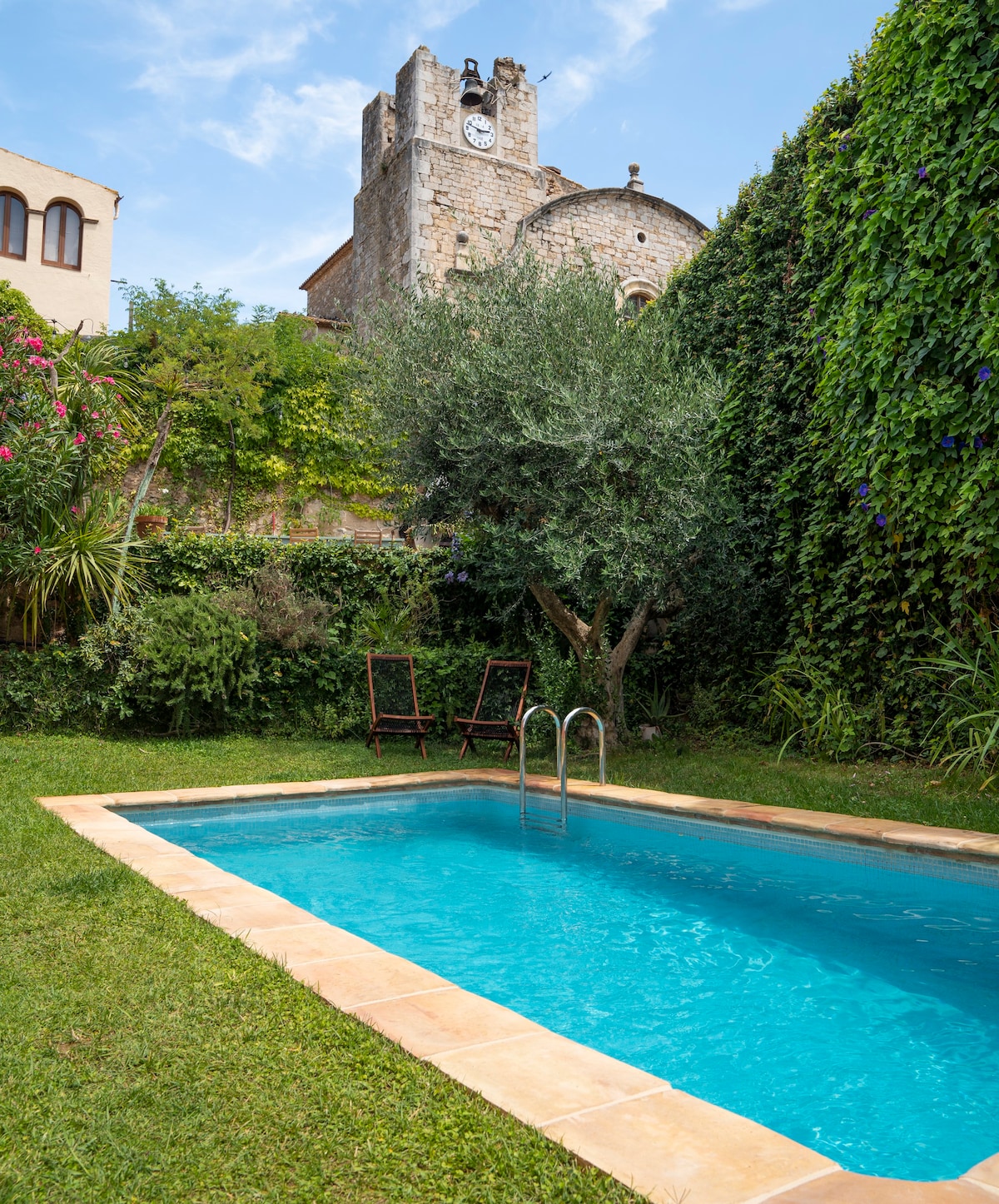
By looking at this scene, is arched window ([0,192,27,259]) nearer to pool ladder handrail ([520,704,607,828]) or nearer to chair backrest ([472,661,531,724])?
chair backrest ([472,661,531,724])

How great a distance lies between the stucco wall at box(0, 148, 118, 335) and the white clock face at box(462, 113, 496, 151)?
943 cm

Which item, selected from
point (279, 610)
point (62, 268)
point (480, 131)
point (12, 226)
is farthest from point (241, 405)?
point (279, 610)

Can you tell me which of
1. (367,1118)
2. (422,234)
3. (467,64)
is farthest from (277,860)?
(467,64)

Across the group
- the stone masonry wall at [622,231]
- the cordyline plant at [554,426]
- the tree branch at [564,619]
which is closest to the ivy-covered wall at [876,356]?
the cordyline plant at [554,426]

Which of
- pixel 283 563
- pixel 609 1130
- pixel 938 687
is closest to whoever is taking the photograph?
pixel 609 1130

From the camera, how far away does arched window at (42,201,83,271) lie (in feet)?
71.2

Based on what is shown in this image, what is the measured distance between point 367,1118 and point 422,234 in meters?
Answer: 19.3

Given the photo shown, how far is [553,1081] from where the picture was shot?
82.1 inches

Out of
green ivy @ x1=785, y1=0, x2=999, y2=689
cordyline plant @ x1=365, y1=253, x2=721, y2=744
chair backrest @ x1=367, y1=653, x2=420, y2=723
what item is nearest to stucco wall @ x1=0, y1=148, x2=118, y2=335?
chair backrest @ x1=367, y1=653, x2=420, y2=723

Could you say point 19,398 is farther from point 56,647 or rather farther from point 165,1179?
point 165,1179

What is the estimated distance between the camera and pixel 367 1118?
6.25ft

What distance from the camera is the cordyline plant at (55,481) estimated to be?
8219 mm

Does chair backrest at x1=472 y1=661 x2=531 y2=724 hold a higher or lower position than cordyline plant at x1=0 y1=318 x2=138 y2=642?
lower

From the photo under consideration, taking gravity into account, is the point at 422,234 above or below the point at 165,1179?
above
